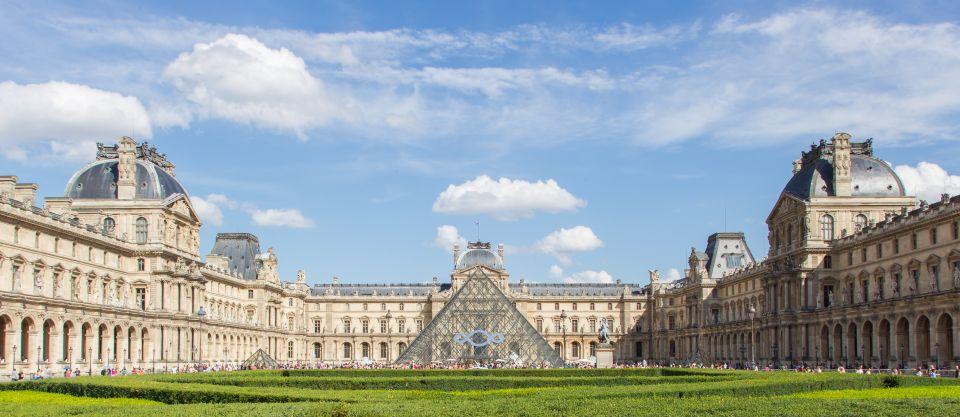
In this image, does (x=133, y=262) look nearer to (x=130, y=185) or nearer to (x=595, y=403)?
(x=130, y=185)

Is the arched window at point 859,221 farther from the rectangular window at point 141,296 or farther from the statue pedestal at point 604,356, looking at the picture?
the rectangular window at point 141,296

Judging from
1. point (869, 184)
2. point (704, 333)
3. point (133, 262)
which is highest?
point (869, 184)

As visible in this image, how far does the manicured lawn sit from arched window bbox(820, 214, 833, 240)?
30041mm

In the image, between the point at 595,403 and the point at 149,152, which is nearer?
the point at 595,403

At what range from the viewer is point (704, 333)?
305 feet

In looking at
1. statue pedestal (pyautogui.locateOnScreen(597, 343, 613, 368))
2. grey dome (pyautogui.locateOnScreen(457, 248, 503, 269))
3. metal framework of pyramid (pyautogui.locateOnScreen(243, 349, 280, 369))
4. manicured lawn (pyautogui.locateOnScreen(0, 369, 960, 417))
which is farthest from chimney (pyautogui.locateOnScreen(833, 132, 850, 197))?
grey dome (pyautogui.locateOnScreen(457, 248, 503, 269))

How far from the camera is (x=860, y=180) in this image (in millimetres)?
67625

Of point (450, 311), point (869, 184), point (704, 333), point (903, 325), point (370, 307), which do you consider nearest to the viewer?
point (903, 325)

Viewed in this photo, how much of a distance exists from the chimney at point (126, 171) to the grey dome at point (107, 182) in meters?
0.61

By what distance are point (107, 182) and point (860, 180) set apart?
162 feet

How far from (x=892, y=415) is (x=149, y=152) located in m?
60.8

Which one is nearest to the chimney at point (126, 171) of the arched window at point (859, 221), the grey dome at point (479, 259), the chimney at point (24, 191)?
the chimney at point (24, 191)

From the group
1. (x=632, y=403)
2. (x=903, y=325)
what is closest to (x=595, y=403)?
(x=632, y=403)

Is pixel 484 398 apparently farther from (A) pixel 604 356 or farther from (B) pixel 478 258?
(B) pixel 478 258
